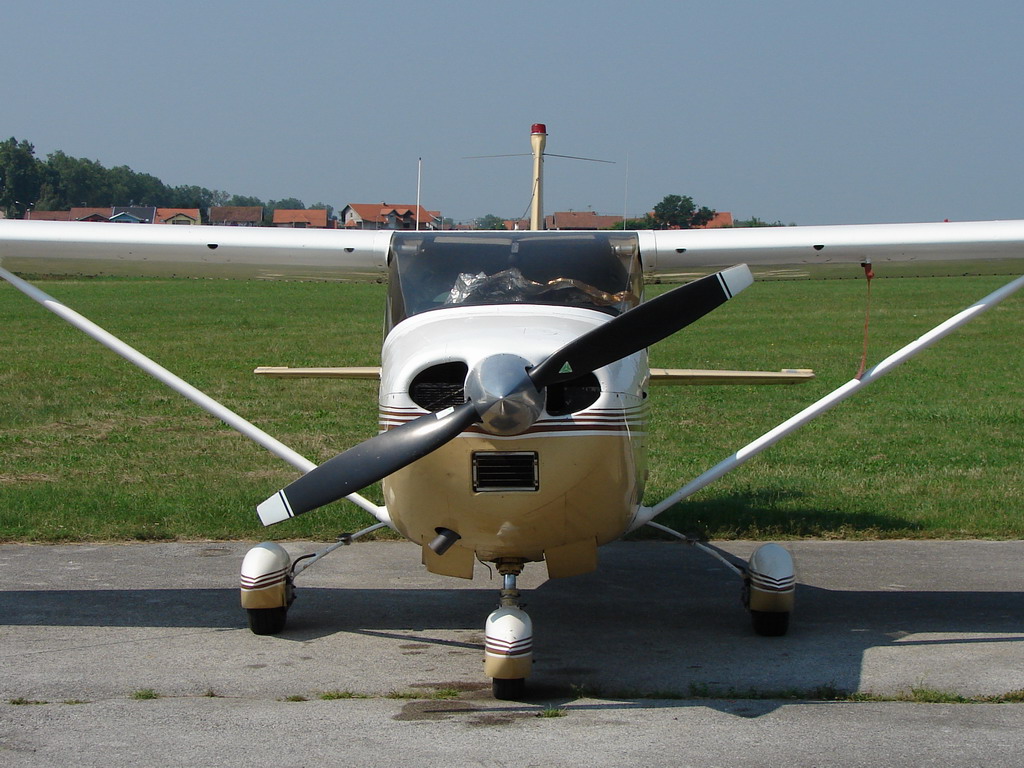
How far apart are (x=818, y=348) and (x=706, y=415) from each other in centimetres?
900

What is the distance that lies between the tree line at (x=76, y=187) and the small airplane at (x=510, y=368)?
6040cm

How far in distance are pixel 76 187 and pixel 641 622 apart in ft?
252

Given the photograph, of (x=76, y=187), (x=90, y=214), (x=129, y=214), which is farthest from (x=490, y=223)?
(x=76, y=187)

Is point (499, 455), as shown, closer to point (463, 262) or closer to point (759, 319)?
point (463, 262)

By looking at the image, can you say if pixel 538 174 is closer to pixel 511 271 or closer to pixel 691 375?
pixel 691 375

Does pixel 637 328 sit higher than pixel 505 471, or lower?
higher

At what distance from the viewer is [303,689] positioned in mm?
5297

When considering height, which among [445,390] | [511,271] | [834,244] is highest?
[834,244]

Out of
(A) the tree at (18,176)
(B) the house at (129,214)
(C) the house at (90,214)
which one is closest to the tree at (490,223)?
(B) the house at (129,214)

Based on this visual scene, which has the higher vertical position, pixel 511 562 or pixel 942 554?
pixel 511 562

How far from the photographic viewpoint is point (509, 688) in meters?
5.09

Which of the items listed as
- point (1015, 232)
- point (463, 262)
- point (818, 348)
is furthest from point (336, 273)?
point (818, 348)

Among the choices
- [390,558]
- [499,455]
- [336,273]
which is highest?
[336,273]

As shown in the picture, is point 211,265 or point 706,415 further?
point 706,415
